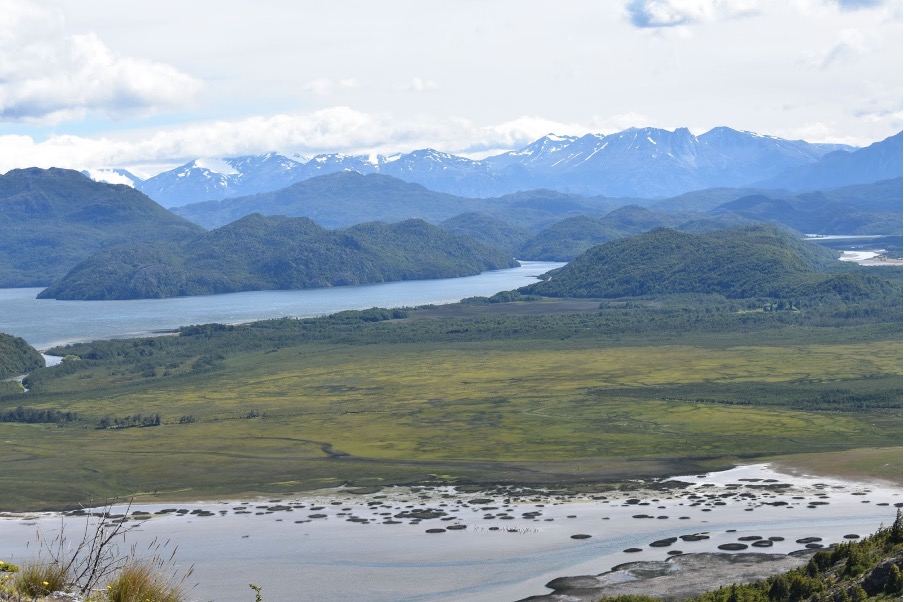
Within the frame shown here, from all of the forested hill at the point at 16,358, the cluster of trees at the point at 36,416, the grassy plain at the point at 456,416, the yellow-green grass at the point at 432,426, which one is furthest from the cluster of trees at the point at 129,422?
the forested hill at the point at 16,358

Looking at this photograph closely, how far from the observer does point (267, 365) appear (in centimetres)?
15250

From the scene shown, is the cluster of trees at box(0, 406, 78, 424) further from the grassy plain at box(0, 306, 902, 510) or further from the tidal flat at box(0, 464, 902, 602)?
the tidal flat at box(0, 464, 902, 602)

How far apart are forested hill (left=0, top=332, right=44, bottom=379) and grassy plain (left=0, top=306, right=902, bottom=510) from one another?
9344 millimetres

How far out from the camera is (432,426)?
3888 inches

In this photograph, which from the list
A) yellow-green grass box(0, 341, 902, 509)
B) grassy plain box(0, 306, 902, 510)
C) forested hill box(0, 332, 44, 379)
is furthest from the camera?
forested hill box(0, 332, 44, 379)

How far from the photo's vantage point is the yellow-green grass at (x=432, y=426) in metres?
80.1

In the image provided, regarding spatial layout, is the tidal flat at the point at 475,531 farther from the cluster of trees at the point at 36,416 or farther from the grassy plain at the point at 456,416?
the cluster of trees at the point at 36,416

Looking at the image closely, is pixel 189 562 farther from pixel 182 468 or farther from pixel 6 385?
pixel 6 385

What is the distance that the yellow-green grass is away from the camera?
8006 centimetres

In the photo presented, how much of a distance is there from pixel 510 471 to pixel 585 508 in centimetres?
1243

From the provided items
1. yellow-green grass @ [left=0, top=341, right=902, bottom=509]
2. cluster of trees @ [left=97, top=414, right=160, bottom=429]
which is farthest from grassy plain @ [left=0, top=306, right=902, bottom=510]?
cluster of trees @ [left=97, top=414, right=160, bottom=429]

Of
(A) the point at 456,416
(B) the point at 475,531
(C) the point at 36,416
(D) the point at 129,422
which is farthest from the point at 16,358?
(B) the point at 475,531

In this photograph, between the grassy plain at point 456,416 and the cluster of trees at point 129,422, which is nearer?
the grassy plain at point 456,416

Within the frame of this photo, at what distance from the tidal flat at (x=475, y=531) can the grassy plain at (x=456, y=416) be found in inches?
177
